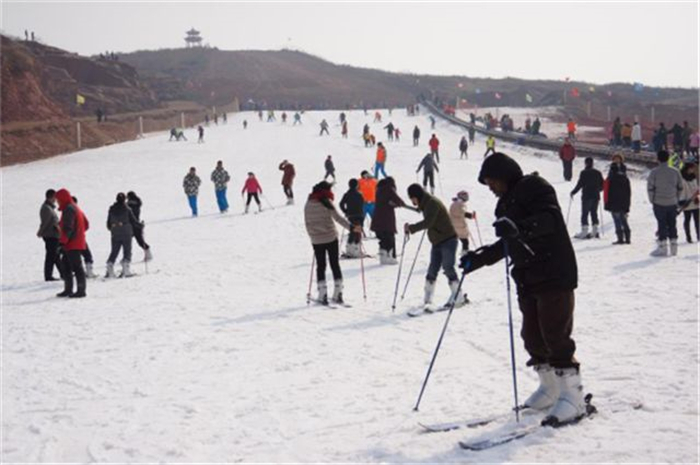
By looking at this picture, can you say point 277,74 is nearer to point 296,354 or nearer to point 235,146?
point 235,146

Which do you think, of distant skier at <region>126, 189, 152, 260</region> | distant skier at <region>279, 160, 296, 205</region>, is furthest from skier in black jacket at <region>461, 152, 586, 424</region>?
distant skier at <region>279, 160, 296, 205</region>

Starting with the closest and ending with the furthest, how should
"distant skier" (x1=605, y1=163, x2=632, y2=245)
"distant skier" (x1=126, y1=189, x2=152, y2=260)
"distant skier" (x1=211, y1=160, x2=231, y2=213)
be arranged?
"distant skier" (x1=605, y1=163, x2=632, y2=245), "distant skier" (x1=126, y1=189, x2=152, y2=260), "distant skier" (x1=211, y1=160, x2=231, y2=213)

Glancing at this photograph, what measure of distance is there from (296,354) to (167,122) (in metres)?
60.6

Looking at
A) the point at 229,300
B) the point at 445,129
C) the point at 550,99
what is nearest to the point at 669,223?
the point at 229,300

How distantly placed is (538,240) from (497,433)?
1.36m

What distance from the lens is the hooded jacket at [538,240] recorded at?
5074mm

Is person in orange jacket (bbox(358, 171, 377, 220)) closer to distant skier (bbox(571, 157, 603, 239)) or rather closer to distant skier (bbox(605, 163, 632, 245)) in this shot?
distant skier (bbox(571, 157, 603, 239))

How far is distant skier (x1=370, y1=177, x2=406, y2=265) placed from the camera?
13.8 metres

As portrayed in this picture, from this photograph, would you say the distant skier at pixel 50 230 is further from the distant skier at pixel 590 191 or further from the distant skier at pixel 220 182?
the distant skier at pixel 590 191

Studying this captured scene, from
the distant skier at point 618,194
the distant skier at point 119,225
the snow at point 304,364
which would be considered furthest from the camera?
the distant skier at point 618,194

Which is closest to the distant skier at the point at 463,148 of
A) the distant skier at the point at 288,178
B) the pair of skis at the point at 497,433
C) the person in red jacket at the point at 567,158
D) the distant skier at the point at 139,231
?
the person in red jacket at the point at 567,158

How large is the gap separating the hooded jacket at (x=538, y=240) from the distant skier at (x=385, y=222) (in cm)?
845

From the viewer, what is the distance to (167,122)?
65500mm

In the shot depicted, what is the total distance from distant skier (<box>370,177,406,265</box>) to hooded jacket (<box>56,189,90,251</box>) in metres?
5.17
